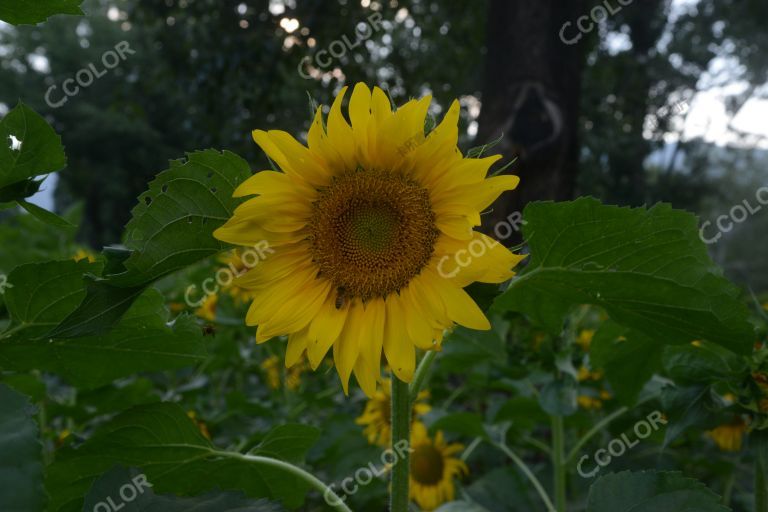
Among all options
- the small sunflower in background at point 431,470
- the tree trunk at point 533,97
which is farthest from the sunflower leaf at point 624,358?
the tree trunk at point 533,97

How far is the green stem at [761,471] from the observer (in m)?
1.13

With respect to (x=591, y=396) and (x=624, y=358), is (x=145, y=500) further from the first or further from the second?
(x=591, y=396)

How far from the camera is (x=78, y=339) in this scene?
101 cm

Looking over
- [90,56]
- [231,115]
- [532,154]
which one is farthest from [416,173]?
[90,56]

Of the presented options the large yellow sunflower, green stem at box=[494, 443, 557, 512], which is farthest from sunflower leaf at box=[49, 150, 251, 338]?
green stem at box=[494, 443, 557, 512]

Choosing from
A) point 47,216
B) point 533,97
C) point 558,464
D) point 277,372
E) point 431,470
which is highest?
point 533,97

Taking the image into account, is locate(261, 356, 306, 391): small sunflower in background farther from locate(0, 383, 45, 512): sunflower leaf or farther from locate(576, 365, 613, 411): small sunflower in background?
locate(0, 383, 45, 512): sunflower leaf

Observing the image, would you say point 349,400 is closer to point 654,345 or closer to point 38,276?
point 654,345

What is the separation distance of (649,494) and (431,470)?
148 centimetres

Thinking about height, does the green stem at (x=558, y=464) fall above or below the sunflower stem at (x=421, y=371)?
below

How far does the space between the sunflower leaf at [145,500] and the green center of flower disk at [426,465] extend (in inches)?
60.7

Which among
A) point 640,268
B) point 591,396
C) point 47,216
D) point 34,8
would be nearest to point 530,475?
point 591,396

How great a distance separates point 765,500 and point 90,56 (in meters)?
A: 24.9

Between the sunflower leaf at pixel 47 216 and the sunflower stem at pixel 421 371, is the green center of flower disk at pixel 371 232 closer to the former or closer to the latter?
the sunflower stem at pixel 421 371
